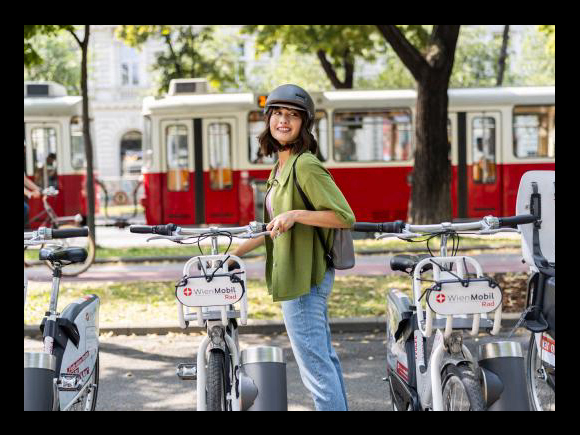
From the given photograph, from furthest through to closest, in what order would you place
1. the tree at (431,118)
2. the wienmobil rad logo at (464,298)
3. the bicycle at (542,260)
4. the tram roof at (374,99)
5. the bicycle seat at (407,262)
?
the tram roof at (374,99) < the tree at (431,118) < the bicycle at (542,260) < the bicycle seat at (407,262) < the wienmobil rad logo at (464,298)

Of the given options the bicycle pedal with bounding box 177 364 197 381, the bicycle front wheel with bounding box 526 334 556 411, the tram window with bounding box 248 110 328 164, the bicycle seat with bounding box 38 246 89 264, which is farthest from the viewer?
the tram window with bounding box 248 110 328 164

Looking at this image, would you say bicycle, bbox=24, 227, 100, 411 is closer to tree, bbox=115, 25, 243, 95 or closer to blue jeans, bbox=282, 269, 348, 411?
blue jeans, bbox=282, 269, 348, 411

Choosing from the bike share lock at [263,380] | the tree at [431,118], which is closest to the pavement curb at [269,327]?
the bike share lock at [263,380]

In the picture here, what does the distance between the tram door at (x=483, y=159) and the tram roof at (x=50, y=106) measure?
9.15 metres

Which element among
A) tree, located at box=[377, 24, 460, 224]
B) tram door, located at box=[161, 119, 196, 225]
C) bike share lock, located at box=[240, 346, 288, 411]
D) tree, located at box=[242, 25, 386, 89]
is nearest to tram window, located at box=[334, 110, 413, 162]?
tree, located at box=[242, 25, 386, 89]

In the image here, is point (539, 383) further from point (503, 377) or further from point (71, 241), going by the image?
point (71, 241)

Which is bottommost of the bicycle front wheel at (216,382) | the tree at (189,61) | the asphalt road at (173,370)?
the asphalt road at (173,370)

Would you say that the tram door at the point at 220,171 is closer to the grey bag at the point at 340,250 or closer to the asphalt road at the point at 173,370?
the asphalt road at the point at 173,370

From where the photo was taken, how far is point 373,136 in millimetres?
19828

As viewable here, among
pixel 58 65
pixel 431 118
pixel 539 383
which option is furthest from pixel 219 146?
pixel 58 65

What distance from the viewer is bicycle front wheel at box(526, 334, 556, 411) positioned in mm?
4977

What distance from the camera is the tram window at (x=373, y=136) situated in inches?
777
